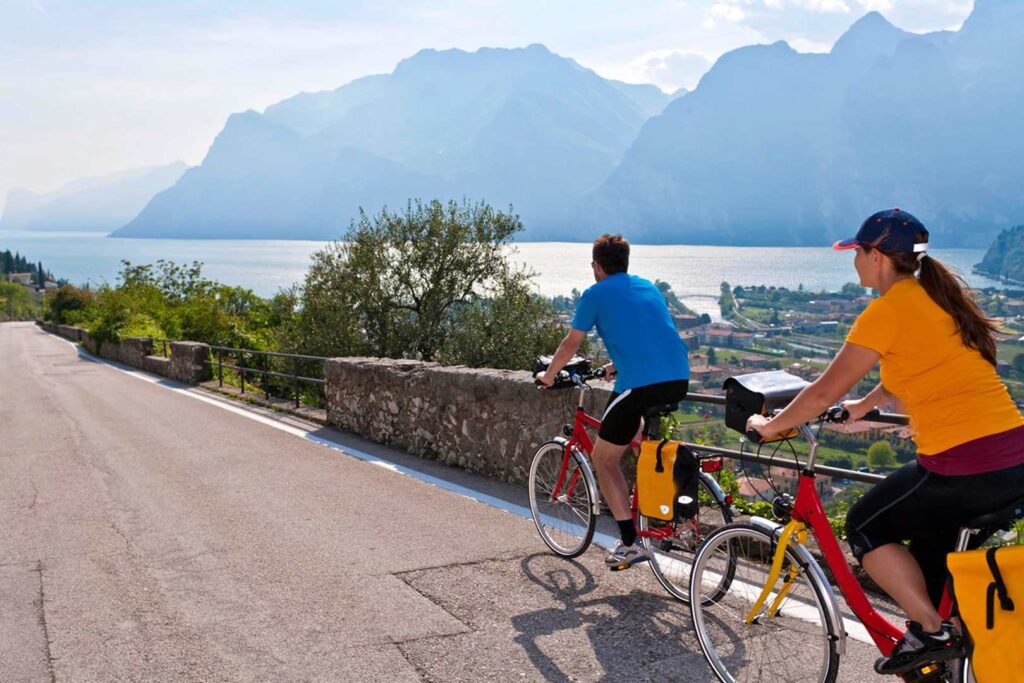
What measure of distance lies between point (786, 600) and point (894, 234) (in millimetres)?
1459

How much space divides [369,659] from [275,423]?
8.62m

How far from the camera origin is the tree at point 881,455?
456cm

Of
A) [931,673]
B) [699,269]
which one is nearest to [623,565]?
[931,673]

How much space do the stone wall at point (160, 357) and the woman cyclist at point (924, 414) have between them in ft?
65.1

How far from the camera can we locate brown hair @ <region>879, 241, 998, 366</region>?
2.77 m

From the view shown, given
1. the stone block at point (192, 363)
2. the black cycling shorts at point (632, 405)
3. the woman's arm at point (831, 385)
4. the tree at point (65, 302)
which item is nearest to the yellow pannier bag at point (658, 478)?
the black cycling shorts at point (632, 405)

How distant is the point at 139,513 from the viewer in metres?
6.89

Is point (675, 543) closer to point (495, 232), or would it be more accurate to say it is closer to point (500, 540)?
point (500, 540)

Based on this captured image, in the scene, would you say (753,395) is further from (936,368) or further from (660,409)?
(660,409)

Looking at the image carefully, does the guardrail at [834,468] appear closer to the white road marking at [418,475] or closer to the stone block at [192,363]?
the white road marking at [418,475]

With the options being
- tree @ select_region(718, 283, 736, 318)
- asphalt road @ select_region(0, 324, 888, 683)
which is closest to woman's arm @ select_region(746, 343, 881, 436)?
asphalt road @ select_region(0, 324, 888, 683)

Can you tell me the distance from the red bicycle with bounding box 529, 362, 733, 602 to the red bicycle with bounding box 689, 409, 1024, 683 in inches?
30.6

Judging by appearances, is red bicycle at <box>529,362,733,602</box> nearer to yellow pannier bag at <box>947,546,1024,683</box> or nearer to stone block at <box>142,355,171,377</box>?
yellow pannier bag at <box>947,546,1024,683</box>

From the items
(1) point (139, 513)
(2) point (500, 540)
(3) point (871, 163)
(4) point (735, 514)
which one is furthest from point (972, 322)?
(3) point (871, 163)
